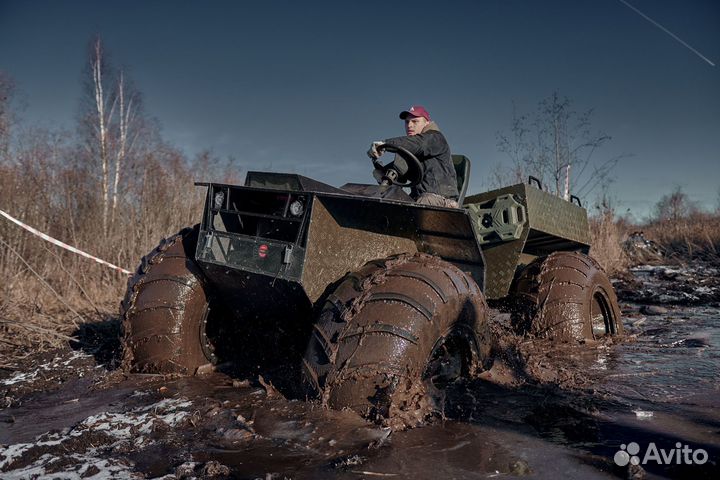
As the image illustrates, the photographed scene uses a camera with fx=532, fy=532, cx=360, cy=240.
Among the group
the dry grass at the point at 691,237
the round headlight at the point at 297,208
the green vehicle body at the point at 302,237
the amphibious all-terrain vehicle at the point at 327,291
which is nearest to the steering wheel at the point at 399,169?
the amphibious all-terrain vehicle at the point at 327,291

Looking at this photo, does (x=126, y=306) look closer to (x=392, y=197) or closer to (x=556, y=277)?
(x=392, y=197)

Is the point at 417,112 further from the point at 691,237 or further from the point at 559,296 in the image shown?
the point at 691,237

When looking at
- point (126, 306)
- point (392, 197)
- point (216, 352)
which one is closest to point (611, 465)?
point (392, 197)

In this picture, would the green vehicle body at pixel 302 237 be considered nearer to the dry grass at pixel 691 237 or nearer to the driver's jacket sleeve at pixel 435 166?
the driver's jacket sleeve at pixel 435 166

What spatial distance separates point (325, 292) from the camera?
3035 millimetres

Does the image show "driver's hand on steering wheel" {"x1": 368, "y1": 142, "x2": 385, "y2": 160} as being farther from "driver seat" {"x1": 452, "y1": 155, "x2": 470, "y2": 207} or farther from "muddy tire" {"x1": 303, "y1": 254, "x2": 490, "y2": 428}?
"driver seat" {"x1": 452, "y1": 155, "x2": 470, "y2": 207}

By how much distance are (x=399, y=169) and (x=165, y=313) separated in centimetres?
190

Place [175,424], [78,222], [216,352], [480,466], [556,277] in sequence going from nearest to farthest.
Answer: [480,466] → [175,424] → [216,352] → [556,277] → [78,222]

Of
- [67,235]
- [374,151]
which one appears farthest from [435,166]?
[67,235]

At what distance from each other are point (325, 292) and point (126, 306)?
1442 mm

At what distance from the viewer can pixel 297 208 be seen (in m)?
2.95

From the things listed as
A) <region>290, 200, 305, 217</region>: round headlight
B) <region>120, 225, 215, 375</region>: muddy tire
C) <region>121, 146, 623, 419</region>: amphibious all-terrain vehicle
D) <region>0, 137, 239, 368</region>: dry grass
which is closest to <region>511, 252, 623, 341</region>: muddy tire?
<region>121, 146, 623, 419</region>: amphibious all-terrain vehicle

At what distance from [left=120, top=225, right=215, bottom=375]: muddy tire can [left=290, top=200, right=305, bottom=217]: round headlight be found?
0.94 meters

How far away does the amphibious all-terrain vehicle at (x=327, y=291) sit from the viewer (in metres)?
2.60
